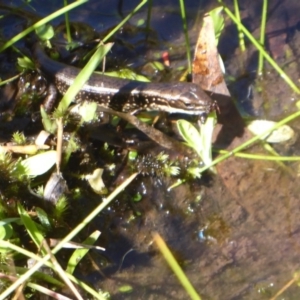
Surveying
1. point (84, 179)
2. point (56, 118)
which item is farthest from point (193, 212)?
point (56, 118)

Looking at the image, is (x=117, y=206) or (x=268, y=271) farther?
(x=117, y=206)

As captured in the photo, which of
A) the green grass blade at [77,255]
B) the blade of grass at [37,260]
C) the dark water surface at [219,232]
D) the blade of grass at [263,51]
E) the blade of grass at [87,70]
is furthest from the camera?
the blade of grass at [263,51]

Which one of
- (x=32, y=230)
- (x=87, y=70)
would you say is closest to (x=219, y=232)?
(x=32, y=230)

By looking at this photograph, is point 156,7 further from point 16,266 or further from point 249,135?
point 16,266

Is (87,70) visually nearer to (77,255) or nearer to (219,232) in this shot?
(77,255)

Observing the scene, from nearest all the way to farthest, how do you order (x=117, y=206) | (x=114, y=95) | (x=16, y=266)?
(x=16, y=266)
(x=117, y=206)
(x=114, y=95)

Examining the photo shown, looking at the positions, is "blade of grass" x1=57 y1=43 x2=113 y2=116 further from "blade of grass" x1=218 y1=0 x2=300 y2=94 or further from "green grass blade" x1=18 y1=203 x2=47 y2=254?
"blade of grass" x1=218 y1=0 x2=300 y2=94

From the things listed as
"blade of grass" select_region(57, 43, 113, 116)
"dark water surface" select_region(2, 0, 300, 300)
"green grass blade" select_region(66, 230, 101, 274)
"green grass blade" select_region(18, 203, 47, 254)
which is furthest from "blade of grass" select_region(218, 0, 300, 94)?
"green grass blade" select_region(18, 203, 47, 254)

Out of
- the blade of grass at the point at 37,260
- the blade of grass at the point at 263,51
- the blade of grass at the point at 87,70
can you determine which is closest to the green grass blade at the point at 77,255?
the blade of grass at the point at 37,260

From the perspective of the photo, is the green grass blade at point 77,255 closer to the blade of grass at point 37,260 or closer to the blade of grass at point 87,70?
the blade of grass at point 37,260
